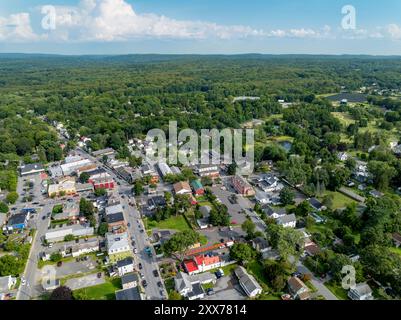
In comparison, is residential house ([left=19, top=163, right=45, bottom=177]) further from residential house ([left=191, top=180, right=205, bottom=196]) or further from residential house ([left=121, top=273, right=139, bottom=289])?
residential house ([left=121, top=273, right=139, bottom=289])

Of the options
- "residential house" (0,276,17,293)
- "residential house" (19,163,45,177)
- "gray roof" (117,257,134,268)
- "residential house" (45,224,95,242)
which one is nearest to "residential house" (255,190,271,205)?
"gray roof" (117,257,134,268)

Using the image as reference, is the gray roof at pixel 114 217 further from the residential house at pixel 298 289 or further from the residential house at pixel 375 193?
the residential house at pixel 375 193

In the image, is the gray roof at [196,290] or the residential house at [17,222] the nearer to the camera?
the gray roof at [196,290]

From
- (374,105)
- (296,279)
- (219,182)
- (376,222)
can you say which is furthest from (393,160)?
(374,105)

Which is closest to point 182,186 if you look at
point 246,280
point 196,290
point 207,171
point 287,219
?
point 207,171

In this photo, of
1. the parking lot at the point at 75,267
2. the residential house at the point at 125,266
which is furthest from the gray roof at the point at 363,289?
the parking lot at the point at 75,267

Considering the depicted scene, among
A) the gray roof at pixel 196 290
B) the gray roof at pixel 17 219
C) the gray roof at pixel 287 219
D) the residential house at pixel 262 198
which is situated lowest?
the gray roof at pixel 196 290
